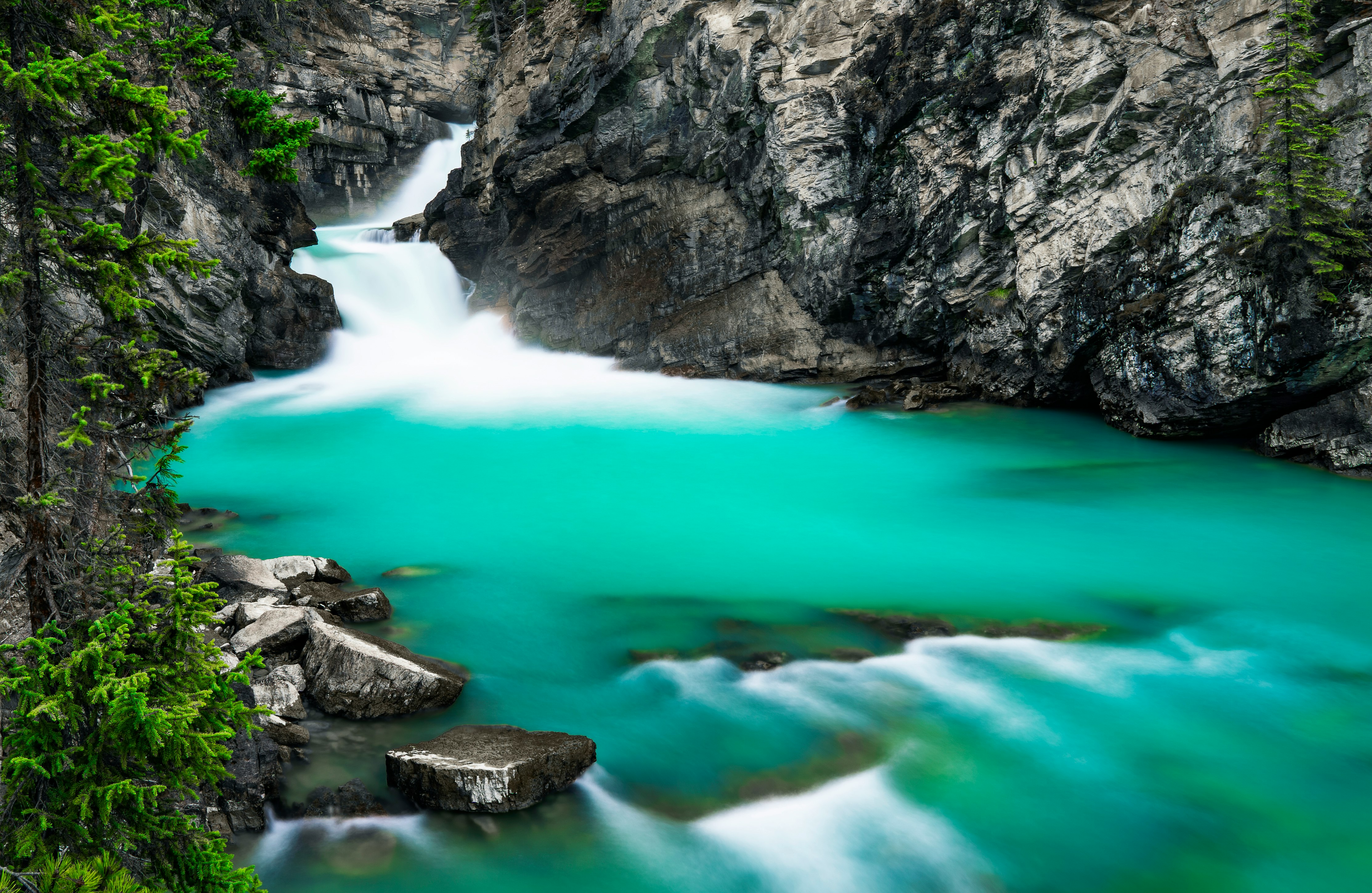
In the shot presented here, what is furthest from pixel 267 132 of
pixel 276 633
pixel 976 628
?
pixel 976 628

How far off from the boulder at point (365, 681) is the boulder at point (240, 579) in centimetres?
173

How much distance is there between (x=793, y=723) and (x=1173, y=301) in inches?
473

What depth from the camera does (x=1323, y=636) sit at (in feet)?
27.7

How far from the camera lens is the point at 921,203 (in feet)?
63.2

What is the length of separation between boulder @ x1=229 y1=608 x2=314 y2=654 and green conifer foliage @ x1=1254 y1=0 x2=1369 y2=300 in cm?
1476

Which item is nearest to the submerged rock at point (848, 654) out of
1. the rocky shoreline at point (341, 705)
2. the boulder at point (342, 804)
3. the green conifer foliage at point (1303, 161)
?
the rocky shoreline at point (341, 705)

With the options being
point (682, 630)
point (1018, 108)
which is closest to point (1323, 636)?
point (682, 630)

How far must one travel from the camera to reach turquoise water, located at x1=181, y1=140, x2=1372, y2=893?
18.4ft

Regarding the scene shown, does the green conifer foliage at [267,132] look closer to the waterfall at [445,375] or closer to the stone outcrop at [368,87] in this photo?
the waterfall at [445,375]

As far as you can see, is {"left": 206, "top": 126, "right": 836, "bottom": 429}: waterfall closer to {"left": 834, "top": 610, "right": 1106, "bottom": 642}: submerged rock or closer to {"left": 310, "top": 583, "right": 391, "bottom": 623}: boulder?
{"left": 834, "top": 610, "right": 1106, "bottom": 642}: submerged rock

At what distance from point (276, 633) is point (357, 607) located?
4.71 ft

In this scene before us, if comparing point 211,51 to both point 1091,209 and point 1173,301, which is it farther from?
point 1173,301

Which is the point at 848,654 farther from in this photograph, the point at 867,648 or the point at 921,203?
the point at 921,203

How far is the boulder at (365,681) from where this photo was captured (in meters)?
6.91
